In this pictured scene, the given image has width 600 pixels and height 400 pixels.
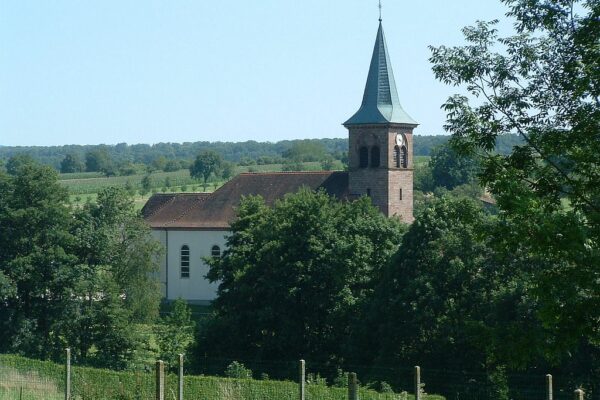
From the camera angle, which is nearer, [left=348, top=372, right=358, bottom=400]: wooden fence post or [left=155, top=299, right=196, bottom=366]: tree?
[left=348, top=372, right=358, bottom=400]: wooden fence post

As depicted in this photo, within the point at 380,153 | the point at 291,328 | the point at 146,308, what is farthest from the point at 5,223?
the point at 380,153

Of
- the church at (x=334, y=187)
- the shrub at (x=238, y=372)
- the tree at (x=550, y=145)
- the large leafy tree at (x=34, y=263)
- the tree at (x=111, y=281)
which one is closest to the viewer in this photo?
the tree at (x=550, y=145)

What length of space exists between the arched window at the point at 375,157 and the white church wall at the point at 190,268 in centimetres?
1071

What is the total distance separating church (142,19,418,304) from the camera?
6494 centimetres

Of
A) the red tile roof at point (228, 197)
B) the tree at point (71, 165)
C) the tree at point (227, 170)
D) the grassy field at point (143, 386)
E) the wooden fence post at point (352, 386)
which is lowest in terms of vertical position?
the grassy field at point (143, 386)

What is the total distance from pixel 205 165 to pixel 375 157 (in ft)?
280

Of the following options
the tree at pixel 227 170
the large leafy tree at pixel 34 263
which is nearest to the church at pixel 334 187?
the large leafy tree at pixel 34 263

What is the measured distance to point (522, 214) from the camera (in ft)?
42.3

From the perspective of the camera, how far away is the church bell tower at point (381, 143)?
64.8 metres

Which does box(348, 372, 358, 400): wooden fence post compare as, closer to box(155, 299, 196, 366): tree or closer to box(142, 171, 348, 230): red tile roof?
box(155, 299, 196, 366): tree

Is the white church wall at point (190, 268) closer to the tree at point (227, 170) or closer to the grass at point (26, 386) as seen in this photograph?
the grass at point (26, 386)

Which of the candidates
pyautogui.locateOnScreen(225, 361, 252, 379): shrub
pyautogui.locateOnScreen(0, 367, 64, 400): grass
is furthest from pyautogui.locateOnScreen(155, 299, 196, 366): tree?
pyautogui.locateOnScreen(0, 367, 64, 400): grass

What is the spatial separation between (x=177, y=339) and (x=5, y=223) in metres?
9.14

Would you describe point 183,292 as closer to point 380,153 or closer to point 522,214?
point 380,153
